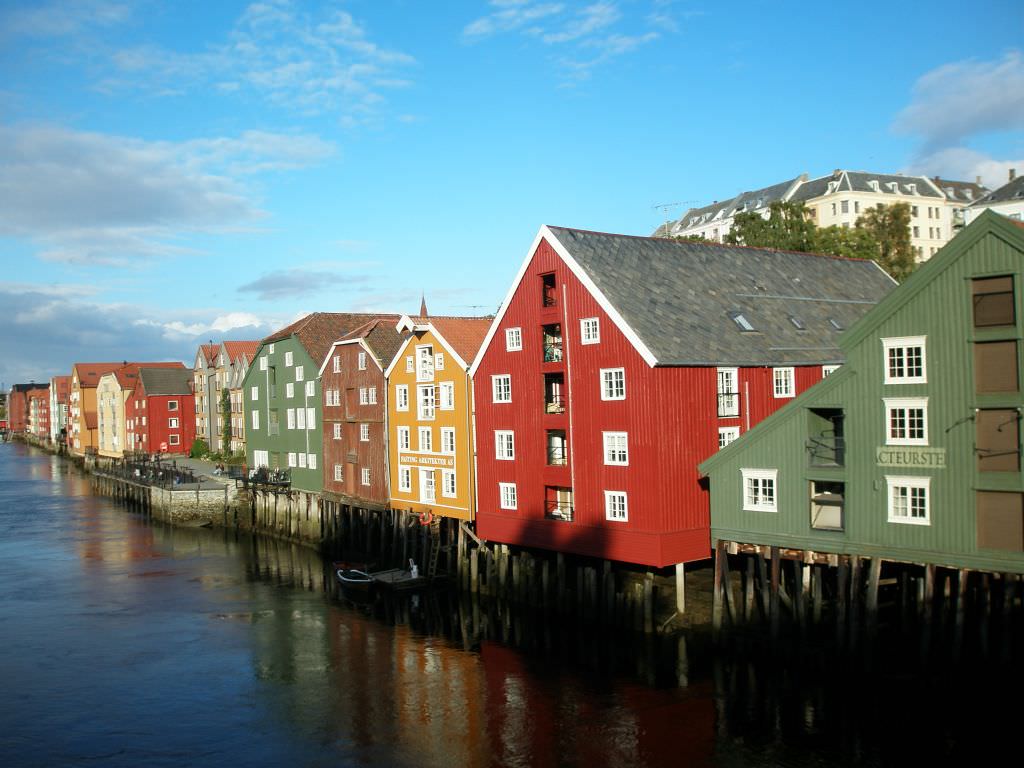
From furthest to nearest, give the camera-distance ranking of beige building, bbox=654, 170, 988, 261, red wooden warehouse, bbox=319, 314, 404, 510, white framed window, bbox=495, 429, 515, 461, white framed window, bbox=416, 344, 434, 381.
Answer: beige building, bbox=654, 170, 988, 261
red wooden warehouse, bbox=319, 314, 404, 510
white framed window, bbox=416, 344, 434, 381
white framed window, bbox=495, 429, 515, 461

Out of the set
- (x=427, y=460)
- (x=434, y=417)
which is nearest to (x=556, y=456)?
(x=434, y=417)

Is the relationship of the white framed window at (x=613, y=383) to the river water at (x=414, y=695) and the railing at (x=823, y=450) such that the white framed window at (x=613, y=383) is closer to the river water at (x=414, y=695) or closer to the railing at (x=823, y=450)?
the railing at (x=823, y=450)

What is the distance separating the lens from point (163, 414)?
102312mm

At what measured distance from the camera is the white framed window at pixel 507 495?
38.3 metres

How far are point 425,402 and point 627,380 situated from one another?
16.2 meters

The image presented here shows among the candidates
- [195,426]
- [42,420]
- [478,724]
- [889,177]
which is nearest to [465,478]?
[478,724]

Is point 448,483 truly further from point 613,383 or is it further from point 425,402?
point 613,383

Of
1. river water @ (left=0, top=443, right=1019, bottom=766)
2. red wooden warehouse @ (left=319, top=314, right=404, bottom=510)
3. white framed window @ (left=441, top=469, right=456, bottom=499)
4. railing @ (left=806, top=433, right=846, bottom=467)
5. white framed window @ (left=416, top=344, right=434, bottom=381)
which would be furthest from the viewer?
red wooden warehouse @ (left=319, top=314, right=404, bottom=510)

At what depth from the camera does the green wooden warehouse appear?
23.6 m

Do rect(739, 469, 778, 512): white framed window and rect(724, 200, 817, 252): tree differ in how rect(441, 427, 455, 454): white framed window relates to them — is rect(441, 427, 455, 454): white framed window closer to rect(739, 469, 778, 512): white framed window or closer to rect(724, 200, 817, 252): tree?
rect(739, 469, 778, 512): white framed window

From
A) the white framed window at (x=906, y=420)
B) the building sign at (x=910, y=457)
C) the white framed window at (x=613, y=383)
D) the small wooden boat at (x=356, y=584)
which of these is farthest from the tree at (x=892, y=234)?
the building sign at (x=910, y=457)

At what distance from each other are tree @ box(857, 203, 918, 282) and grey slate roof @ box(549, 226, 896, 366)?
94.1 ft

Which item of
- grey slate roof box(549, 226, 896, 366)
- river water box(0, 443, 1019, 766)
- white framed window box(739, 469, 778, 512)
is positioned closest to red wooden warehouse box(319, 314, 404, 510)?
river water box(0, 443, 1019, 766)

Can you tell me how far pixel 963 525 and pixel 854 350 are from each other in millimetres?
5706
